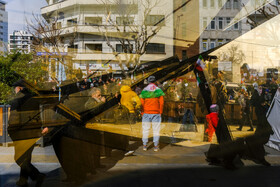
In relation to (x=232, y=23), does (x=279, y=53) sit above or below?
below

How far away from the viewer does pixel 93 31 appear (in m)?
1.44

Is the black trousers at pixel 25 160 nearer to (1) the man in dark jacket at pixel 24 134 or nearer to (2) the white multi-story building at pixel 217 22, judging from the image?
(1) the man in dark jacket at pixel 24 134

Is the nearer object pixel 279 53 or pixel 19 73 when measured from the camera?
pixel 19 73

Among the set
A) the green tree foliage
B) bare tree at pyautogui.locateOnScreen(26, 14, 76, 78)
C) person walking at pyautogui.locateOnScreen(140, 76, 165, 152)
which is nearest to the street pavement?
person walking at pyautogui.locateOnScreen(140, 76, 165, 152)

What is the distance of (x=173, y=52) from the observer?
154 cm

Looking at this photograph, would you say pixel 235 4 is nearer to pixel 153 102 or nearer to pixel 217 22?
pixel 217 22

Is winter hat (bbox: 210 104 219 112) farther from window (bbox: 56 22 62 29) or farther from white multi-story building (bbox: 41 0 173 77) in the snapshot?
window (bbox: 56 22 62 29)

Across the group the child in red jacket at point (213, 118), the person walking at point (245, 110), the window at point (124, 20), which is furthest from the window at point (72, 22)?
the person walking at point (245, 110)

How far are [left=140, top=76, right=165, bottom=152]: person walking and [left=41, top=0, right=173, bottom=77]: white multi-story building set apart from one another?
0.25 metres

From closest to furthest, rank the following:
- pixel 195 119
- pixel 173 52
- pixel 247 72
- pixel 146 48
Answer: pixel 146 48, pixel 173 52, pixel 247 72, pixel 195 119

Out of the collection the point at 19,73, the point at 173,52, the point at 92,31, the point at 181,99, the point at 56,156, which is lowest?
the point at 56,156

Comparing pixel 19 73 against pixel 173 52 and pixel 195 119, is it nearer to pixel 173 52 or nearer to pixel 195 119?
pixel 173 52

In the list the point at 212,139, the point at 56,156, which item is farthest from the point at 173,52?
the point at 56,156

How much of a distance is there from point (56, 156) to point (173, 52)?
40.6 inches
